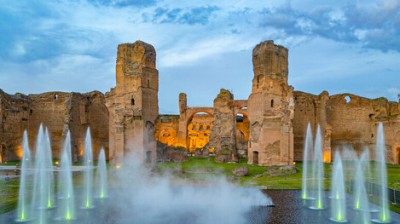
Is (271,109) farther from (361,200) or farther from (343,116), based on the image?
(361,200)

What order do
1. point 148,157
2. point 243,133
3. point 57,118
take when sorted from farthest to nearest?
point 243,133
point 57,118
point 148,157

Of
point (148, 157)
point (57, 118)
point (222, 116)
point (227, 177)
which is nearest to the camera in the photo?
point (227, 177)

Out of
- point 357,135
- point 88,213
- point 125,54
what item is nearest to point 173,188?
point 88,213

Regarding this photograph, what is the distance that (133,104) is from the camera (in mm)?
30281

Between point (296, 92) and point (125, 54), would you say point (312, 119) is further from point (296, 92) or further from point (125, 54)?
point (125, 54)

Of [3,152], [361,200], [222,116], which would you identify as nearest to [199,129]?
[222,116]

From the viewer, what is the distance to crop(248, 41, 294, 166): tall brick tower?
28875 mm

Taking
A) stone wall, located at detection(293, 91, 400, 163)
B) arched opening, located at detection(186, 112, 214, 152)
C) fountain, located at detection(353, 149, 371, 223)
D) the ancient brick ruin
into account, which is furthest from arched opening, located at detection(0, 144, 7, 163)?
fountain, located at detection(353, 149, 371, 223)

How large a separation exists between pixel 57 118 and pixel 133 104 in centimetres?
1090

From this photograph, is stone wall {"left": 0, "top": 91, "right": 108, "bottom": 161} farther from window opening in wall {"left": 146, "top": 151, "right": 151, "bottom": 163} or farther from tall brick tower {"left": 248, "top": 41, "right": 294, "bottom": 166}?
tall brick tower {"left": 248, "top": 41, "right": 294, "bottom": 166}

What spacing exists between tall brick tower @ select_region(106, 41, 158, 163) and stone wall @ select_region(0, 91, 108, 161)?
20.0 feet

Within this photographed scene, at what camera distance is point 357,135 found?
3703cm

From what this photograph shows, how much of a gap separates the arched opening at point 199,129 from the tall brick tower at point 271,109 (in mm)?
20862

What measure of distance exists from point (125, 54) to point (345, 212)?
21853 mm
